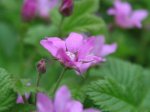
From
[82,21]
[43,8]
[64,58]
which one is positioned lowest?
[64,58]

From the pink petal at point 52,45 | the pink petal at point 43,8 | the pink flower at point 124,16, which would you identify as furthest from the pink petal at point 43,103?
the pink petal at point 43,8

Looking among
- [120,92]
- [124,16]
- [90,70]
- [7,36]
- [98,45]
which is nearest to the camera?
[120,92]

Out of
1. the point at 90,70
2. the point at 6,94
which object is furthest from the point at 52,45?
the point at 90,70

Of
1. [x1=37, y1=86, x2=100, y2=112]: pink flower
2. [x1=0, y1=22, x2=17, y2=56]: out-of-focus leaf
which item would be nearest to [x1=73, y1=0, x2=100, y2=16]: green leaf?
[x1=37, y1=86, x2=100, y2=112]: pink flower

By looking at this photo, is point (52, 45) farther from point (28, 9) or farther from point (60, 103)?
point (28, 9)

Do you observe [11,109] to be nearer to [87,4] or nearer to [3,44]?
[87,4]

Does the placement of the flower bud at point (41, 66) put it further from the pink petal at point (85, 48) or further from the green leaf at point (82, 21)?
the green leaf at point (82, 21)

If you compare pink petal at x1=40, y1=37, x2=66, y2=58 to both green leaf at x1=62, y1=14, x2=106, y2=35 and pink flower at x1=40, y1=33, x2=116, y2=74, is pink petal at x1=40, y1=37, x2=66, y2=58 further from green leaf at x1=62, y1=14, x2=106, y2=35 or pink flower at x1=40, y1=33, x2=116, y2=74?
green leaf at x1=62, y1=14, x2=106, y2=35
